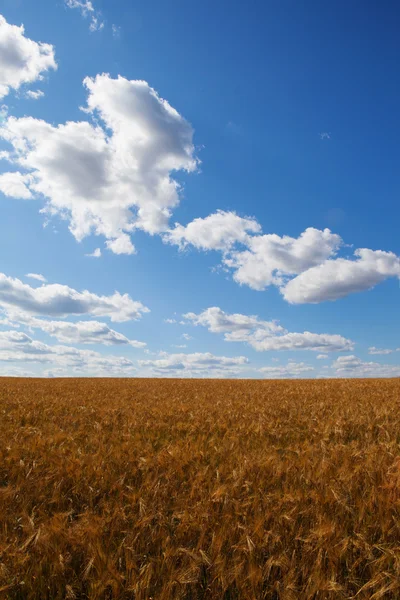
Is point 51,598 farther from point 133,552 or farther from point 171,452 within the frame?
point 171,452

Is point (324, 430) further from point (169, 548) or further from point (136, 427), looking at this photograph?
point (169, 548)

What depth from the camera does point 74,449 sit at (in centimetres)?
514

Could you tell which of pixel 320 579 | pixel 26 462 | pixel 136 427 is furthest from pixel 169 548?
pixel 136 427

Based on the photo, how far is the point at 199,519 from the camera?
3.12 m

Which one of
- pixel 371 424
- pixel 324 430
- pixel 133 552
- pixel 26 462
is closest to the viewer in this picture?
pixel 133 552

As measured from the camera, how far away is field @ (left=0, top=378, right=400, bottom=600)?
2.43 meters

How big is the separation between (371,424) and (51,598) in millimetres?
6238

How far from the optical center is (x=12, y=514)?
10.9 feet

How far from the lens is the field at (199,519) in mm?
2426

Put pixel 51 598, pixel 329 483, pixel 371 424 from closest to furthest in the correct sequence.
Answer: pixel 51 598, pixel 329 483, pixel 371 424

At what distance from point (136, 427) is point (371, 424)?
4.50 meters

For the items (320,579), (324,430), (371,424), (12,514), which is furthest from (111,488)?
(371,424)

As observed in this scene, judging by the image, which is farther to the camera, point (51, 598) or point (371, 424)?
point (371, 424)

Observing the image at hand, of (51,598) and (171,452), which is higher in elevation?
(171,452)
